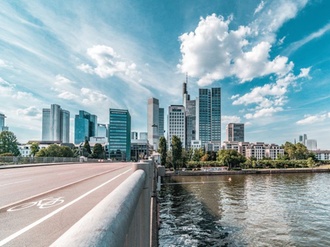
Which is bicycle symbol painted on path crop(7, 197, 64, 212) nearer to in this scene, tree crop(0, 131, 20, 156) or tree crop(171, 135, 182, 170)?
tree crop(171, 135, 182, 170)

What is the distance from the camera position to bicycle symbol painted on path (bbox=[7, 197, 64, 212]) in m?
7.26

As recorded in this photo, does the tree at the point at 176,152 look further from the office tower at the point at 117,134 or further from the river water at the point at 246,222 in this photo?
the office tower at the point at 117,134

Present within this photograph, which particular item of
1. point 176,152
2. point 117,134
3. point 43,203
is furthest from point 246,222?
point 117,134

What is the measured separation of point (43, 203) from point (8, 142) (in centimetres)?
9757

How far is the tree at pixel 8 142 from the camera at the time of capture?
85688mm

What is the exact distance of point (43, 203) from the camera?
310 inches

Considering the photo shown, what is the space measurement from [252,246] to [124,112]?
508 feet

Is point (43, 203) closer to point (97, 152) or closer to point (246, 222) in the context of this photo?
point (246, 222)

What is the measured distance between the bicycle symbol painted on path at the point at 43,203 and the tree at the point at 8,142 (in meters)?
93.4

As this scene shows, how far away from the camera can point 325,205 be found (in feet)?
111

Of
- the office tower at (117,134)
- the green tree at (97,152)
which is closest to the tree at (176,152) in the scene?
the green tree at (97,152)

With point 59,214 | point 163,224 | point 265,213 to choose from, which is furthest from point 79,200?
point 265,213

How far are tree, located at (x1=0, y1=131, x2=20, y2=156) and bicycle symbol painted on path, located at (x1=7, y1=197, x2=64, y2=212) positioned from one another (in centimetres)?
9344

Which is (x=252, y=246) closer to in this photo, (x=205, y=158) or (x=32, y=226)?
(x=32, y=226)
